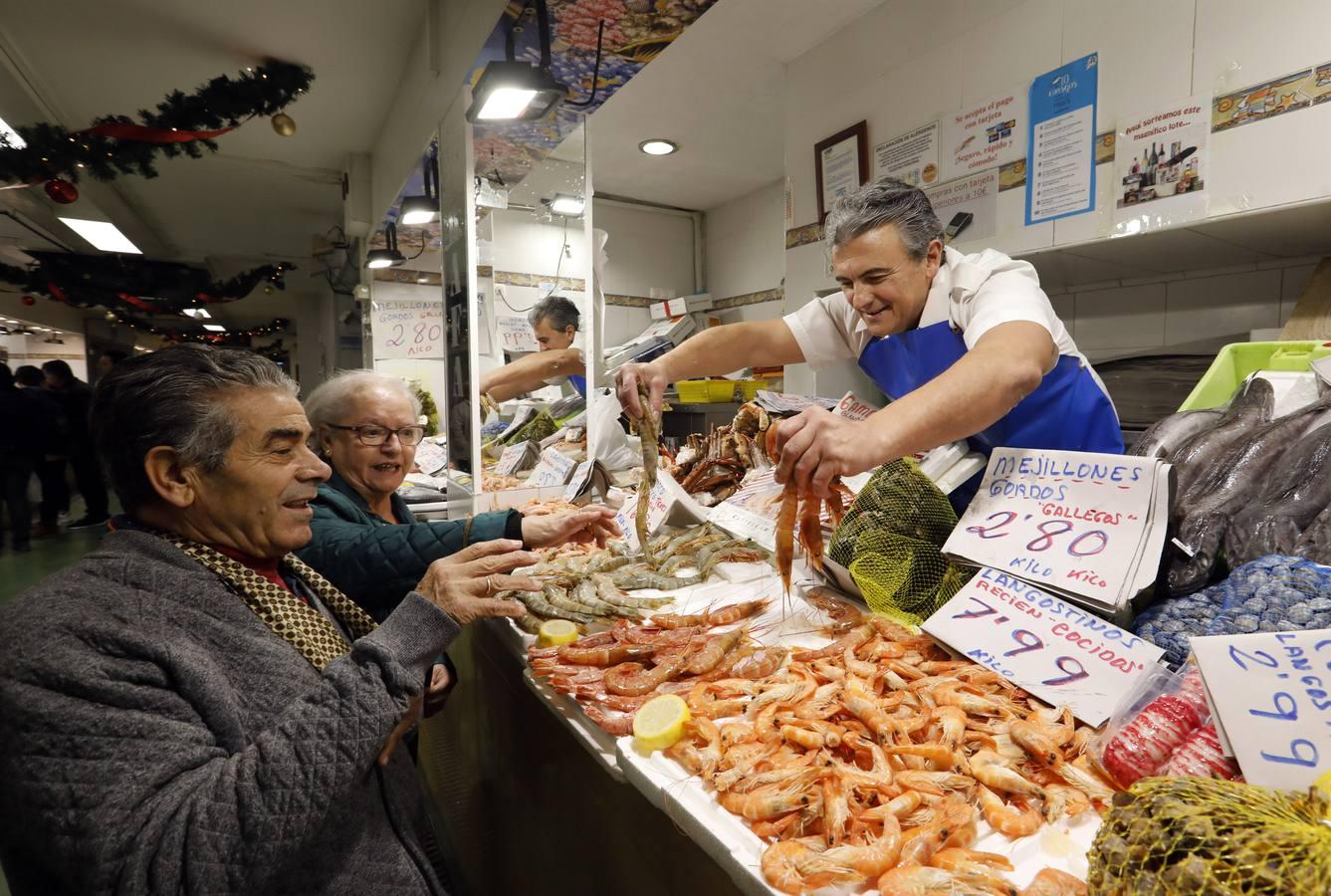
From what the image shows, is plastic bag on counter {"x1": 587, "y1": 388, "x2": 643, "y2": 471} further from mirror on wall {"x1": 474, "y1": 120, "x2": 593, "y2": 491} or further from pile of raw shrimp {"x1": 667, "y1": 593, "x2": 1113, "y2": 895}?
pile of raw shrimp {"x1": 667, "y1": 593, "x2": 1113, "y2": 895}

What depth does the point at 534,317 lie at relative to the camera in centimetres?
395

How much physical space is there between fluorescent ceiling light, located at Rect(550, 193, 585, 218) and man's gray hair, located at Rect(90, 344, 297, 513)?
2996 millimetres

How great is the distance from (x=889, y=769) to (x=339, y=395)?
2.04m

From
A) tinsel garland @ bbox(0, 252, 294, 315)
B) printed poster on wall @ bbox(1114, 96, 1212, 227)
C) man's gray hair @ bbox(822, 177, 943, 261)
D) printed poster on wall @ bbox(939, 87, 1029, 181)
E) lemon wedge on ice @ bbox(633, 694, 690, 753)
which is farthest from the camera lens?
tinsel garland @ bbox(0, 252, 294, 315)

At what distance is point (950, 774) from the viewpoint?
3.25 ft

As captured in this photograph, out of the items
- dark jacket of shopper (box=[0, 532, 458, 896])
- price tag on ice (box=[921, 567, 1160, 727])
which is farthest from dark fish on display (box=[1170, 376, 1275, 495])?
dark jacket of shopper (box=[0, 532, 458, 896])

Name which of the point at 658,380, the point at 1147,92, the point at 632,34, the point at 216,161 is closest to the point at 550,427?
the point at 658,380

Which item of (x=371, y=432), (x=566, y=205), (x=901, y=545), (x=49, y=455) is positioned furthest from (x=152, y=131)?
(x=901, y=545)

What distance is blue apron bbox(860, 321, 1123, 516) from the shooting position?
1.96m

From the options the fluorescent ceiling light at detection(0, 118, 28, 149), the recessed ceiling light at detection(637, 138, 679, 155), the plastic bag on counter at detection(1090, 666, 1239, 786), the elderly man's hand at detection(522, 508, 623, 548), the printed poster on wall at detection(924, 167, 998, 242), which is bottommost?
the plastic bag on counter at detection(1090, 666, 1239, 786)

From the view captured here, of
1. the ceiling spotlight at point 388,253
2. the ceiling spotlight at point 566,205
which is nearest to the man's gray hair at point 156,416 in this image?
the ceiling spotlight at point 566,205

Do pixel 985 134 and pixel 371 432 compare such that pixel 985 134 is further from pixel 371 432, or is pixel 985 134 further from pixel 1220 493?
pixel 371 432

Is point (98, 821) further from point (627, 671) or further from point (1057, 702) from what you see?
point (1057, 702)

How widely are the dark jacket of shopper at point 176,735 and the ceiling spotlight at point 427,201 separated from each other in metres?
3.84
